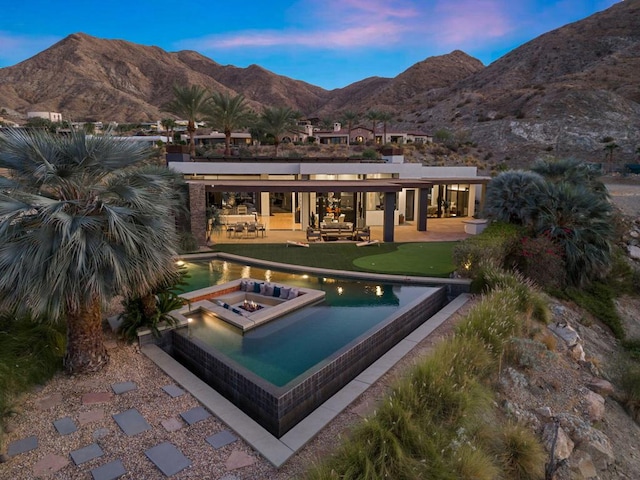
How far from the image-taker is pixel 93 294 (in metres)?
5.89

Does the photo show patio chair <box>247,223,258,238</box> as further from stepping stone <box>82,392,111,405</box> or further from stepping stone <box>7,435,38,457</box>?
stepping stone <box>7,435,38,457</box>

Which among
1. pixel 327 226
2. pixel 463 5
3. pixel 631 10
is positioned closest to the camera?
pixel 327 226

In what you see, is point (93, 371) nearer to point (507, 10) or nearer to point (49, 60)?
point (507, 10)

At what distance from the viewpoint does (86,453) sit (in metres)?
4.91

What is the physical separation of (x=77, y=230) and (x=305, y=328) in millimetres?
4837

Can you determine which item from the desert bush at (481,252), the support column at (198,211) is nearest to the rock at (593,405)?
the desert bush at (481,252)

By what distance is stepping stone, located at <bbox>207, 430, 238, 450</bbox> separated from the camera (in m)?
5.11

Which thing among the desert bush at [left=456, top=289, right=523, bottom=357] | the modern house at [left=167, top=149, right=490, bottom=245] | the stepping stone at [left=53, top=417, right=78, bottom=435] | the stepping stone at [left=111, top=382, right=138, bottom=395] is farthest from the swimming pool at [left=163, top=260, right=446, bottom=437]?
the modern house at [left=167, top=149, right=490, bottom=245]

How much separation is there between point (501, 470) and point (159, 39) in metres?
155

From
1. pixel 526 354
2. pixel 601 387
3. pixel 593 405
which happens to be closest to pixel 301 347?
pixel 526 354

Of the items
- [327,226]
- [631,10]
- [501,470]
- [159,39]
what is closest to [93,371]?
[501,470]

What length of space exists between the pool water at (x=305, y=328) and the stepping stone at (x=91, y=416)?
221cm

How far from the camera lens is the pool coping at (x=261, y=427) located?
5082 mm

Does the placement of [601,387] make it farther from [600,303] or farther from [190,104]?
[190,104]
